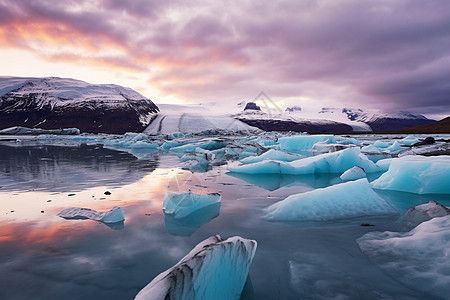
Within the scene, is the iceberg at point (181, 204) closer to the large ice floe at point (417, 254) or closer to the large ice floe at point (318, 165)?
the large ice floe at point (417, 254)

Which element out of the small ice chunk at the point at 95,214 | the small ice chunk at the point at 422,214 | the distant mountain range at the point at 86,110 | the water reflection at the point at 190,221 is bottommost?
the water reflection at the point at 190,221

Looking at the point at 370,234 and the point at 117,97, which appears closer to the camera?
the point at 370,234

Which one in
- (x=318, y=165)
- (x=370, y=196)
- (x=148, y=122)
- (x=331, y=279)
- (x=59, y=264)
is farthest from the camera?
(x=148, y=122)

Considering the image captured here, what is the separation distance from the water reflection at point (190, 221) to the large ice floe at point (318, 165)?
11.7 ft

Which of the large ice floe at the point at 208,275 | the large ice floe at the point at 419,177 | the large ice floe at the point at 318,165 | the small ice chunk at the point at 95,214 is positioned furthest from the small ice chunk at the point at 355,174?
the small ice chunk at the point at 95,214

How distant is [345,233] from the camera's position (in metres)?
2.96

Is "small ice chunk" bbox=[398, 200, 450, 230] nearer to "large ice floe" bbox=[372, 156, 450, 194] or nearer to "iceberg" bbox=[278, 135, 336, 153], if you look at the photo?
"large ice floe" bbox=[372, 156, 450, 194]

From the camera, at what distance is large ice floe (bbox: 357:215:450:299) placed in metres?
1.97

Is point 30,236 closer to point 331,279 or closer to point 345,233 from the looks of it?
point 331,279

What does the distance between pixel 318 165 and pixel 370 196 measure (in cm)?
368

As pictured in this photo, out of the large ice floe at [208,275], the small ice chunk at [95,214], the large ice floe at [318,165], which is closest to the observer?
the large ice floe at [208,275]

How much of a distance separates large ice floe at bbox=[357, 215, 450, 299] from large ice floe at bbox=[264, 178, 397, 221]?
726 millimetres

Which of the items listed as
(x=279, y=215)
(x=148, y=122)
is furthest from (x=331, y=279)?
(x=148, y=122)

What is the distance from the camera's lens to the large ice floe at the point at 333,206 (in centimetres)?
350
